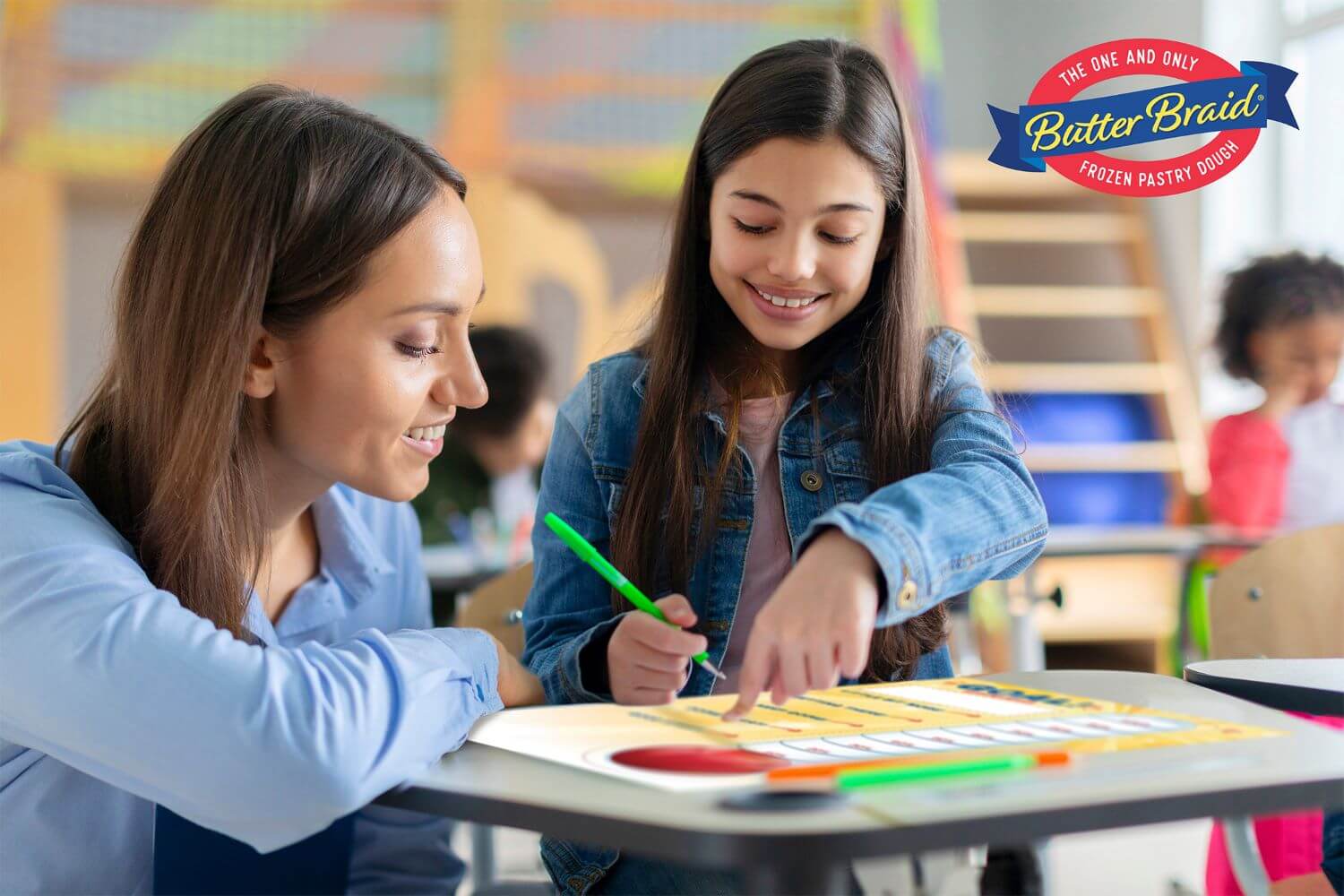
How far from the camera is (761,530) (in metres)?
1.25

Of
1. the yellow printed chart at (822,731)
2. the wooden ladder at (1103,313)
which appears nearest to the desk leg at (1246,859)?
the yellow printed chart at (822,731)

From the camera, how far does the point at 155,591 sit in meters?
0.84

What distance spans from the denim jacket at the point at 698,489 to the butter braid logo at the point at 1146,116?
21cm

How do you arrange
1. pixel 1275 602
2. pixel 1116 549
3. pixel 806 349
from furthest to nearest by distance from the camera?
pixel 1116 549, pixel 1275 602, pixel 806 349

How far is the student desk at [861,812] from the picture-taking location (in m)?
0.62

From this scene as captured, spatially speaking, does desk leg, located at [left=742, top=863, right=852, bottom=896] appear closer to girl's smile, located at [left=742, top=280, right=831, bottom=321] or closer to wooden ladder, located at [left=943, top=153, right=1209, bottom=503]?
girl's smile, located at [left=742, top=280, right=831, bottom=321]

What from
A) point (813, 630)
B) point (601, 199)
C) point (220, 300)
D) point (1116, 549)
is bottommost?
point (1116, 549)

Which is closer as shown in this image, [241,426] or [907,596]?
[907,596]

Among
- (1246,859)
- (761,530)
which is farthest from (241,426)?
(1246,859)

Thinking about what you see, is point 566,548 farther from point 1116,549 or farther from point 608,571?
point 1116,549

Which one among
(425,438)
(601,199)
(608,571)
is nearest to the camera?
(608,571)

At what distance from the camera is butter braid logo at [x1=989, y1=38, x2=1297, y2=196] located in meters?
1.14

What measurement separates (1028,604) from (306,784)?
2.47m

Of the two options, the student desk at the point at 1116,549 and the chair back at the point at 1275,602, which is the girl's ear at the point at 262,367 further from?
the student desk at the point at 1116,549
